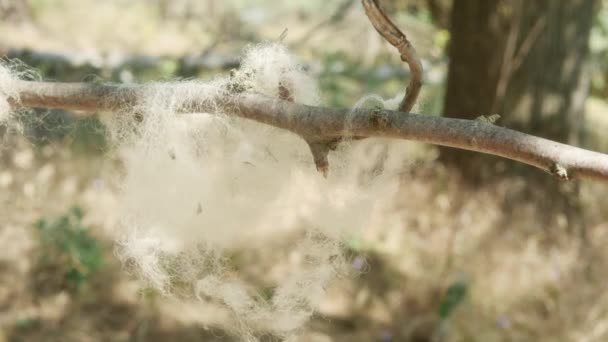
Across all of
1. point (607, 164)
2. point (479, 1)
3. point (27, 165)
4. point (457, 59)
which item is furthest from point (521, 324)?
point (27, 165)

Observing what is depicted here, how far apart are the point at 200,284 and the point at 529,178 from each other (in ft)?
6.33

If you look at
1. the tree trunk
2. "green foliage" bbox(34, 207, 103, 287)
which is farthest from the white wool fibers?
the tree trunk

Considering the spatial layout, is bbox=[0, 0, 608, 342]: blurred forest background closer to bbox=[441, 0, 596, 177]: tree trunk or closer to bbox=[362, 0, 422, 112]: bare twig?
bbox=[441, 0, 596, 177]: tree trunk

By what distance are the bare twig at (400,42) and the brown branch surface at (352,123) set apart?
5cm

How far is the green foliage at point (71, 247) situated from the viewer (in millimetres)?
2312

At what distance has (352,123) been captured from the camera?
83 centimetres

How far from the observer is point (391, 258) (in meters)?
2.52

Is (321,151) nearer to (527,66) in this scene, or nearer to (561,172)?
(561,172)

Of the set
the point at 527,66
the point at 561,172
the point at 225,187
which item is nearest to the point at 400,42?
the point at 561,172

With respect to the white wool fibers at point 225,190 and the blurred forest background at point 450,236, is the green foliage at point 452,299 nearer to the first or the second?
the blurred forest background at point 450,236

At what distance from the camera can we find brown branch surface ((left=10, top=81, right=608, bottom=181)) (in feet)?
2.35

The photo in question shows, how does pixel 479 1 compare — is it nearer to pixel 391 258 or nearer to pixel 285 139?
pixel 391 258

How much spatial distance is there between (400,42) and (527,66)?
1.91 metres

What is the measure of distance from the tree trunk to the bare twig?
5.71 feet
